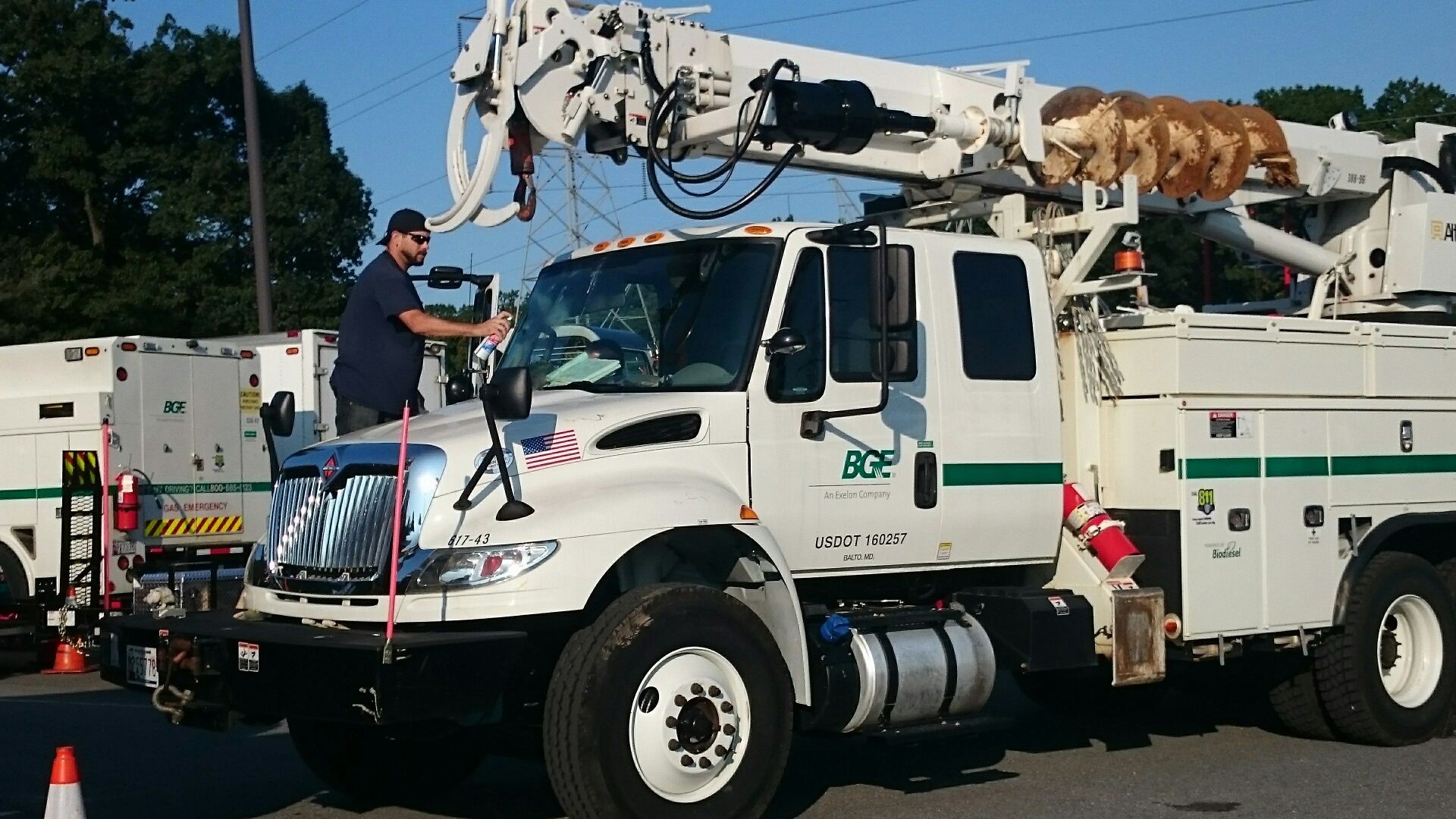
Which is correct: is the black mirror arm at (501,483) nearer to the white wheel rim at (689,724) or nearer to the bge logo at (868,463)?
the white wheel rim at (689,724)

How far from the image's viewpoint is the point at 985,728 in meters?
7.98

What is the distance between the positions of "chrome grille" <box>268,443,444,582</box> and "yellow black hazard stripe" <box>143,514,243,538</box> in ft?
30.4

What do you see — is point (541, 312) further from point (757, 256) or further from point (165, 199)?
point (165, 199)

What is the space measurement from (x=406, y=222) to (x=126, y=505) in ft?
27.8

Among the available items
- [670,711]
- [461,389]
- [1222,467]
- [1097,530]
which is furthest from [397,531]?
[1222,467]

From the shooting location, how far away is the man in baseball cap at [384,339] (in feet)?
26.8

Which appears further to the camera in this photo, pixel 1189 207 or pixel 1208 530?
pixel 1189 207

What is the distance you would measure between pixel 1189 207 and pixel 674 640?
5.29 metres

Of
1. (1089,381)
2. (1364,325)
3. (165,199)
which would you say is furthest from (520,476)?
(165,199)

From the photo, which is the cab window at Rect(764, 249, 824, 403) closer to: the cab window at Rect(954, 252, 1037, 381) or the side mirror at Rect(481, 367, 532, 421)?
the cab window at Rect(954, 252, 1037, 381)

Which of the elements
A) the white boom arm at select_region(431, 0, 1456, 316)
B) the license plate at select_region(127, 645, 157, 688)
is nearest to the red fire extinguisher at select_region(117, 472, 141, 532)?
the white boom arm at select_region(431, 0, 1456, 316)

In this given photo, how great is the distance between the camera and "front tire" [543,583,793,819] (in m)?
6.70

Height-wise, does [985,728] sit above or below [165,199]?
below

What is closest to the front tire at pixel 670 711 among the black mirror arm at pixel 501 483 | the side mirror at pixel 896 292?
the black mirror arm at pixel 501 483
